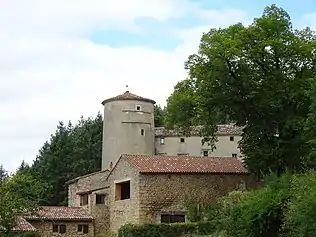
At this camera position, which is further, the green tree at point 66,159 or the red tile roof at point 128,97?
the green tree at point 66,159

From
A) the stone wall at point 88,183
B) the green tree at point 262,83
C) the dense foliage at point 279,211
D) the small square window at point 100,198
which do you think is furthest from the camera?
the stone wall at point 88,183

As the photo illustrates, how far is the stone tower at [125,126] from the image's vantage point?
211 feet

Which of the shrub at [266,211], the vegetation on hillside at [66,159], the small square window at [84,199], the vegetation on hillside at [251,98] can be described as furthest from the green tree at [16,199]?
the vegetation on hillside at [66,159]

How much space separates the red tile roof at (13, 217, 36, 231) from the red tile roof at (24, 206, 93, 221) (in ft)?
3.90

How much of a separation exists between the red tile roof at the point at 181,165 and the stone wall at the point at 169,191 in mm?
384

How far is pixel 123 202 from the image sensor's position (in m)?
50.0

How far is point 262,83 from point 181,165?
8697mm

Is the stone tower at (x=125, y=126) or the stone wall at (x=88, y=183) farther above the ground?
the stone tower at (x=125, y=126)

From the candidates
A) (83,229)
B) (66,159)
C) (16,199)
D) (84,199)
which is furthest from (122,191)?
(66,159)

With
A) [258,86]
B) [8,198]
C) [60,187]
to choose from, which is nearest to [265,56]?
[258,86]

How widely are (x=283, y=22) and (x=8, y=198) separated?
21.5 m

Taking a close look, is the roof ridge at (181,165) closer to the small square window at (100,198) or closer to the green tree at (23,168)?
the small square window at (100,198)

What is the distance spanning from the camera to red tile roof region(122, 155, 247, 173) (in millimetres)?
47844

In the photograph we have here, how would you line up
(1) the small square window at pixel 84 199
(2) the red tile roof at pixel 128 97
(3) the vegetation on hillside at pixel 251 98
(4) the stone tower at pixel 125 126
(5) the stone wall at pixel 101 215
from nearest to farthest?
(3) the vegetation on hillside at pixel 251 98
(5) the stone wall at pixel 101 215
(1) the small square window at pixel 84 199
(4) the stone tower at pixel 125 126
(2) the red tile roof at pixel 128 97
